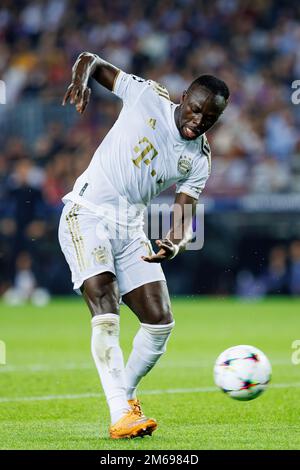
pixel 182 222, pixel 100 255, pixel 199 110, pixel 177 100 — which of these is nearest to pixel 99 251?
pixel 100 255

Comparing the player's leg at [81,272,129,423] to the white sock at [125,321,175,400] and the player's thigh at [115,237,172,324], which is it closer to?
the player's thigh at [115,237,172,324]

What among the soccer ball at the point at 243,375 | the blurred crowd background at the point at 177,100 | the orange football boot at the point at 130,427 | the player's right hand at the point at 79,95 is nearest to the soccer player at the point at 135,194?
the player's right hand at the point at 79,95

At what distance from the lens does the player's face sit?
6602 millimetres

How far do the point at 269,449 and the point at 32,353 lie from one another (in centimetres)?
613

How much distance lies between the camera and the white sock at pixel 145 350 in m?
6.84

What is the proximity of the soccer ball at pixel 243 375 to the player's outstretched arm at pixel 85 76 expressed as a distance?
1979 millimetres

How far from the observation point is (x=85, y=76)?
6715 millimetres

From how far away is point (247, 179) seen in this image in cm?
2045

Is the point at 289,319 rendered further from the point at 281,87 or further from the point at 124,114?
the point at 124,114

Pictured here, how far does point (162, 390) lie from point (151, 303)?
7.43 feet

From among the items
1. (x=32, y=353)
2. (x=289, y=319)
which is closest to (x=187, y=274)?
(x=289, y=319)

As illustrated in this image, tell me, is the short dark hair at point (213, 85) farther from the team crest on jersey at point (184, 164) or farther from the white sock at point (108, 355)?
the white sock at point (108, 355)

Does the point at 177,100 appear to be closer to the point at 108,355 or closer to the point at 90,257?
the point at 90,257

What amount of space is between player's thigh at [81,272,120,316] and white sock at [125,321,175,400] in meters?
0.38
